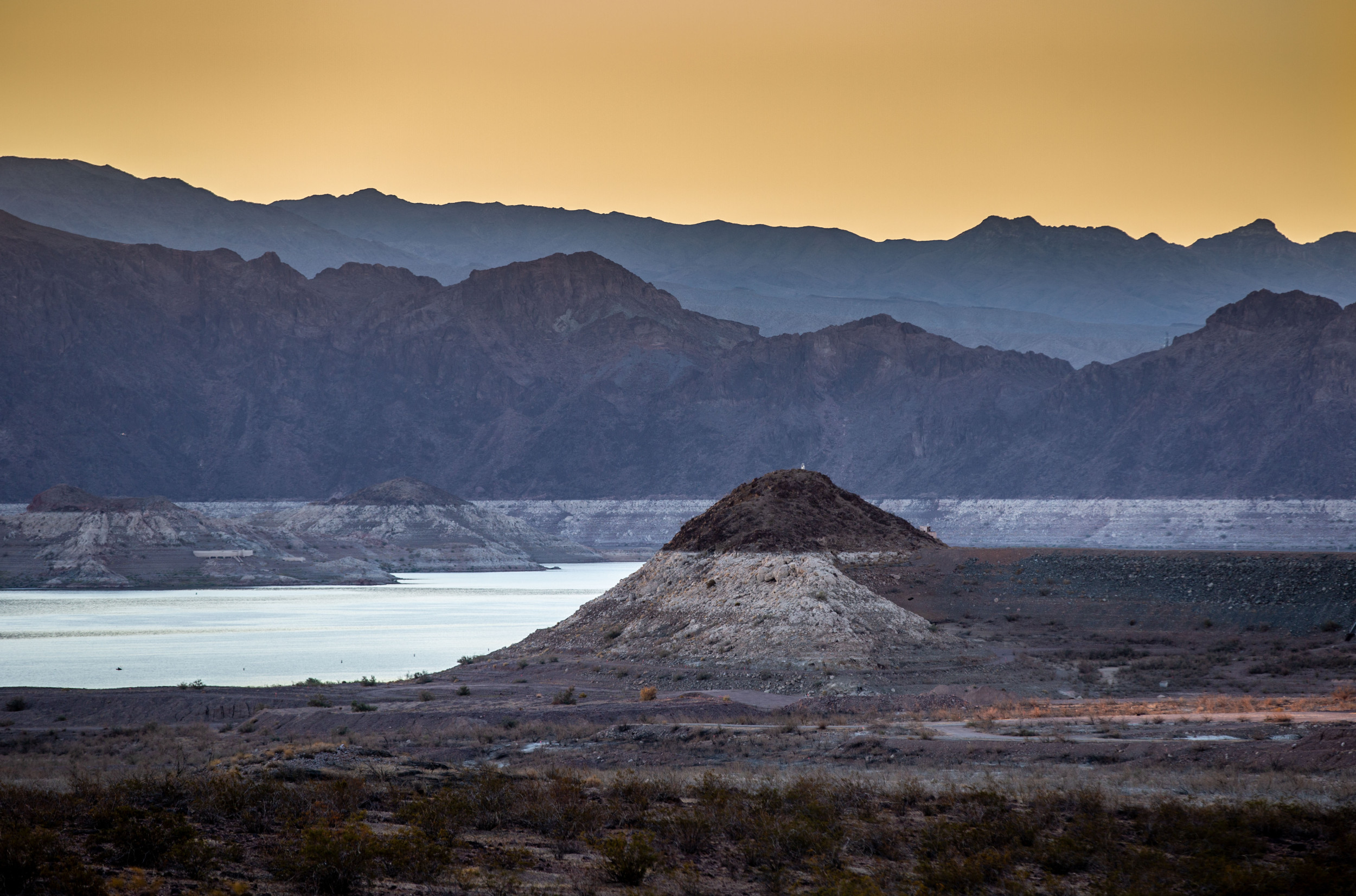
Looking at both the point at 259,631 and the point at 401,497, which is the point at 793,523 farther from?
the point at 401,497

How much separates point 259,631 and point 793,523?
44209mm

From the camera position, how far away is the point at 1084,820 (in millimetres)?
19875

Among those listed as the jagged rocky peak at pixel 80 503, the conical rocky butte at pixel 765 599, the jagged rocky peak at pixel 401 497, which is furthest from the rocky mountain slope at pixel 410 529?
the conical rocky butte at pixel 765 599

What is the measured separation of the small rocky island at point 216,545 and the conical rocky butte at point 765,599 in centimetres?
9260

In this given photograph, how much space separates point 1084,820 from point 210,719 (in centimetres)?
2733

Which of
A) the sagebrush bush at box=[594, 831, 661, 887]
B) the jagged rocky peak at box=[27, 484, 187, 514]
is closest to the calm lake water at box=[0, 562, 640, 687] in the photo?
the jagged rocky peak at box=[27, 484, 187, 514]

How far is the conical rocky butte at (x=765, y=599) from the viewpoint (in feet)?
156

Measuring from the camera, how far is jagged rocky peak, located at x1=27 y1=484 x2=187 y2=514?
143 meters

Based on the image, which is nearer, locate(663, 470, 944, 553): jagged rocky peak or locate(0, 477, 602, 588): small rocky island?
locate(663, 470, 944, 553): jagged rocky peak

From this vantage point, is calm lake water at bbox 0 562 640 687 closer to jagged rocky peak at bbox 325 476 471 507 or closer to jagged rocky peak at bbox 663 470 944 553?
jagged rocky peak at bbox 663 470 944 553

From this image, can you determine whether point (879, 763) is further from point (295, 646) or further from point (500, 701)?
point (295, 646)

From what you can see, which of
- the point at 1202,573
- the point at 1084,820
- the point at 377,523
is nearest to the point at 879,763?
the point at 1084,820

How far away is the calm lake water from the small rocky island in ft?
13.7

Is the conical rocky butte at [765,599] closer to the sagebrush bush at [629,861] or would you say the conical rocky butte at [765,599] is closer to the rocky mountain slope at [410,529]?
the sagebrush bush at [629,861]
